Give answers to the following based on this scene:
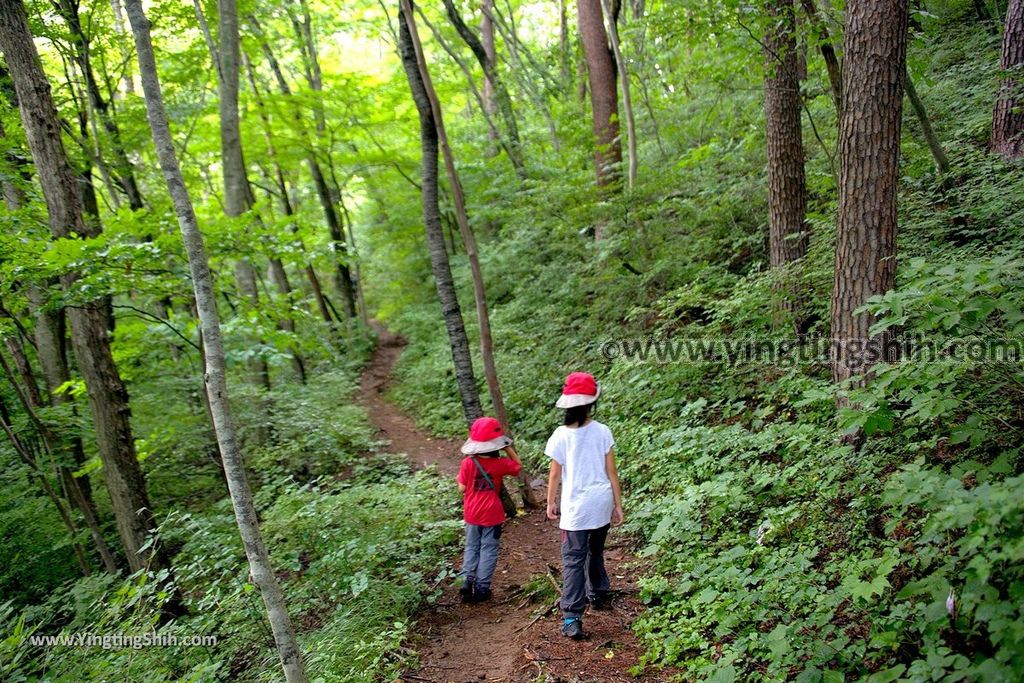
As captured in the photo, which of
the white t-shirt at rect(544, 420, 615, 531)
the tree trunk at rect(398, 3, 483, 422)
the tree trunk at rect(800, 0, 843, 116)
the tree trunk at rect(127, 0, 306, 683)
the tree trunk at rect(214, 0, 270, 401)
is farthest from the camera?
the tree trunk at rect(214, 0, 270, 401)

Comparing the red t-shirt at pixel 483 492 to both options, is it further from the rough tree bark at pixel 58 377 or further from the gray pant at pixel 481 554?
the rough tree bark at pixel 58 377

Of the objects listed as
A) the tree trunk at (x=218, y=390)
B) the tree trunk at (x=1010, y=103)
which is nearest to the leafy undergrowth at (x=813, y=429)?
the tree trunk at (x=1010, y=103)

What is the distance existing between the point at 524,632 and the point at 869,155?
4.80 m

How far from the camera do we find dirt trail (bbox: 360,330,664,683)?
4039mm

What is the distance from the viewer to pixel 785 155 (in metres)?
7.30

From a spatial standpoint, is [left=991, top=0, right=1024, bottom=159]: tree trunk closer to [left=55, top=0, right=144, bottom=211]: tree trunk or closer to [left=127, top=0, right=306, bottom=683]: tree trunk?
[left=127, top=0, right=306, bottom=683]: tree trunk

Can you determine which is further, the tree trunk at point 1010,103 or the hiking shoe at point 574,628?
the tree trunk at point 1010,103

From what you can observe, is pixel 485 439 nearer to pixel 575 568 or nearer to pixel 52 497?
pixel 575 568

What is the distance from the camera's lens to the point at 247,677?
4957 millimetres

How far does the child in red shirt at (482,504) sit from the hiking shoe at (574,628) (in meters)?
1.13

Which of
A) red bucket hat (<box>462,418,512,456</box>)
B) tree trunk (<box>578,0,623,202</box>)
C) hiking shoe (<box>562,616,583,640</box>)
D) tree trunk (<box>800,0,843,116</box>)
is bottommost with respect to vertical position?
hiking shoe (<box>562,616,583,640</box>)

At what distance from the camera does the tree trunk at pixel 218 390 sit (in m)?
3.80

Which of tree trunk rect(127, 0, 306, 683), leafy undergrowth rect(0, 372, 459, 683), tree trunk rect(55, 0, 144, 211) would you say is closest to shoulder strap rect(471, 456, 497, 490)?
leafy undergrowth rect(0, 372, 459, 683)

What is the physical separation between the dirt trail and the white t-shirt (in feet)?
2.83
